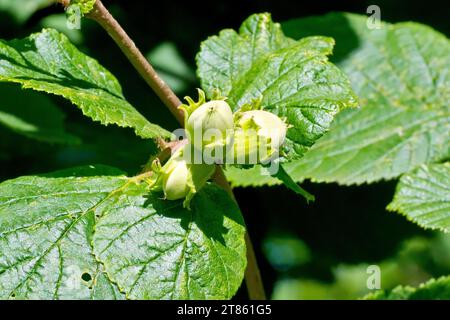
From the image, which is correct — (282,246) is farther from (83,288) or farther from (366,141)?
(83,288)

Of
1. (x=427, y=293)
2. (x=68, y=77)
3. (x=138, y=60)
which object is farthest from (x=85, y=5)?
(x=427, y=293)

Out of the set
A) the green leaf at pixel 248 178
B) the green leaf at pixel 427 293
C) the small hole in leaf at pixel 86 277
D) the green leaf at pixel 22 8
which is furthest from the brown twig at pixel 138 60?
the green leaf at pixel 22 8

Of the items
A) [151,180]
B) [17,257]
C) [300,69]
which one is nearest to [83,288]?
[17,257]

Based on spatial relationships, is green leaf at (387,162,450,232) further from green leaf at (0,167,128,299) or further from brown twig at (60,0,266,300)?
green leaf at (0,167,128,299)

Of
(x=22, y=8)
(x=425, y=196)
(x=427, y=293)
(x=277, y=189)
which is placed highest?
(x=22, y=8)

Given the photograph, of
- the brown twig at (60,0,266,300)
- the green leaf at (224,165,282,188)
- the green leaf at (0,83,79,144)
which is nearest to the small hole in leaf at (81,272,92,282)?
the brown twig at (60,0,266,300)

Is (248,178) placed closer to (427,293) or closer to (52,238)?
(427,293)
